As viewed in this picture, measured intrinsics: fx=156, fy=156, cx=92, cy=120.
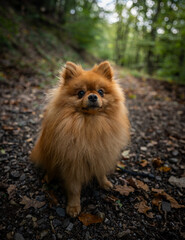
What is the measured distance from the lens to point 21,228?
5.33 ft

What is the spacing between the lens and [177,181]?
2.41 metres

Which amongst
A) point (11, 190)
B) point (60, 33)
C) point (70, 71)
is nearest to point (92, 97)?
point (70, 71)

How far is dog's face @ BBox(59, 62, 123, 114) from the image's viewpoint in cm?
185

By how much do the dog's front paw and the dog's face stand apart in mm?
1175

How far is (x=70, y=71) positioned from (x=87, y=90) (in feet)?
1.18

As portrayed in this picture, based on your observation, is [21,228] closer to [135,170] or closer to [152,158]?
[135,170]

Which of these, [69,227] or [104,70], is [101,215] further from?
[104,70]

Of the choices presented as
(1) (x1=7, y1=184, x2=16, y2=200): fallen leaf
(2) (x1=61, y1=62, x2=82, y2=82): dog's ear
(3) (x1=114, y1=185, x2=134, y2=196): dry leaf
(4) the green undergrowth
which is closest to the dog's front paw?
(3) (x1=114, y1=185, x2=134, y2=196): dry leaf

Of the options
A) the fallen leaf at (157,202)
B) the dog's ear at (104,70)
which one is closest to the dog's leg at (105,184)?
the fallen leaf at (157,202)

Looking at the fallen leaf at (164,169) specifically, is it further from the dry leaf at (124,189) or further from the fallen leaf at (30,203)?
the fallen leaf at (30,203)

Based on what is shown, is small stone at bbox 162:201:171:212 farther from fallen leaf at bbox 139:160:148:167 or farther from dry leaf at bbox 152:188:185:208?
fallen leaf at bbox 139:160:148:167

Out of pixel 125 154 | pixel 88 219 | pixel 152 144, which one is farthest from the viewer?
pixel 152 144

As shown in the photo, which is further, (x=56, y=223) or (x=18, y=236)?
(x=56, y=223)

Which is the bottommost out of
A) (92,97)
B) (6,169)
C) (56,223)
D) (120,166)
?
(56,223)
